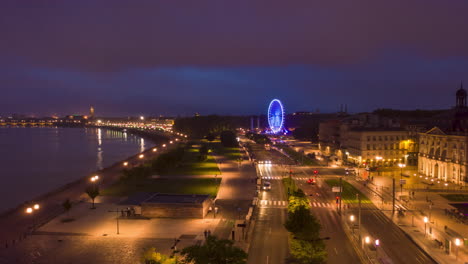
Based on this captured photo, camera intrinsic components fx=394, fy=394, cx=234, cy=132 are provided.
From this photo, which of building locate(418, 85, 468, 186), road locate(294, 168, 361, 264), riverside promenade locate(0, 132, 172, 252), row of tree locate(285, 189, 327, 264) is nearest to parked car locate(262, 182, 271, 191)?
road locate(294, 168, 361, 264)

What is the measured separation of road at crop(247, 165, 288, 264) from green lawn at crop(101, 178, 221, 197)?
7.52 meters

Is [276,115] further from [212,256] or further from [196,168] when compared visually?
[212,256]

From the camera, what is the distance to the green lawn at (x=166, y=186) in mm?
49044

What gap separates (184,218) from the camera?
119 feet

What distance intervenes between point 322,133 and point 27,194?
7264 centimetres

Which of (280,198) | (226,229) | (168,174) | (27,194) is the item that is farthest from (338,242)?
(27,194)

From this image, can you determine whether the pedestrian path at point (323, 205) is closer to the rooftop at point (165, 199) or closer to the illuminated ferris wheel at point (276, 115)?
the rooftop at point (165, 199)

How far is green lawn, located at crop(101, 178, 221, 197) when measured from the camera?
4904 cm

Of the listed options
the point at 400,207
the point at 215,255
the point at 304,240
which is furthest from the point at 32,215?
the point at 400,207

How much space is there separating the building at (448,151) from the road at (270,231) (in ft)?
81.8

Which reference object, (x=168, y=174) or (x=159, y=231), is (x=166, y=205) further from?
(x=168, y=174)

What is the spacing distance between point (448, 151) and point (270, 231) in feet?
123

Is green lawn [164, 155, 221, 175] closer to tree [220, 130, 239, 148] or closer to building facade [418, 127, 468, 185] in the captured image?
building facade [418, 127, 468, 185]

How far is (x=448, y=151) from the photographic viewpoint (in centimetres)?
5619
